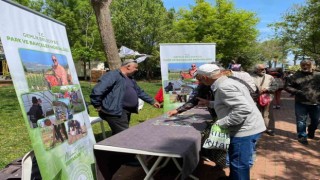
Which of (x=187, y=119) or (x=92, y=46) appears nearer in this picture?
(x=187, y=119)

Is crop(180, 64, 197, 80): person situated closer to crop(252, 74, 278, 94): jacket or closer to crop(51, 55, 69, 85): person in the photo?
crop(252, 74, 278, 94): jacket

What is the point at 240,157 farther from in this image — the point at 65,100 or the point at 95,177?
the point at 65,100

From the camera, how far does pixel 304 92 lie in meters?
6.96

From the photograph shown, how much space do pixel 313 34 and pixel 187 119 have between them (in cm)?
1968

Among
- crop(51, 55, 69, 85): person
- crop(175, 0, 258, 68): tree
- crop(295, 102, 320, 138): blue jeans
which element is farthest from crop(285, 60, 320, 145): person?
crop(175, 0, 258, 68): tree

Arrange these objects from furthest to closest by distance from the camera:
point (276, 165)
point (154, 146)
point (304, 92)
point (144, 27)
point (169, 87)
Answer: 1. point (144, 27)
2. point (169, 87)
3. point (304, 92)
4. point (276, 165)
5. point (154, 146)

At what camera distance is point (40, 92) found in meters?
3.03

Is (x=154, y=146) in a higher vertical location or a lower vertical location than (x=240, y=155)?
higher

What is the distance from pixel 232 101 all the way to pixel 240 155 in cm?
67

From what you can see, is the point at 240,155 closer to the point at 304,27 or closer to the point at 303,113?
the point at 303,113

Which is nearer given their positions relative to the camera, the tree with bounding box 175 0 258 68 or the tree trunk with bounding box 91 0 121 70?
the tree trunk with bounding box 91 0 121 70

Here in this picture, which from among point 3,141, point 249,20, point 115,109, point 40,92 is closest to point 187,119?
point 115,109

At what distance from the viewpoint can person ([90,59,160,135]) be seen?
15.9 ft

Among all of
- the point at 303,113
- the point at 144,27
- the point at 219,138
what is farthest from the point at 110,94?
the point at 144,27
